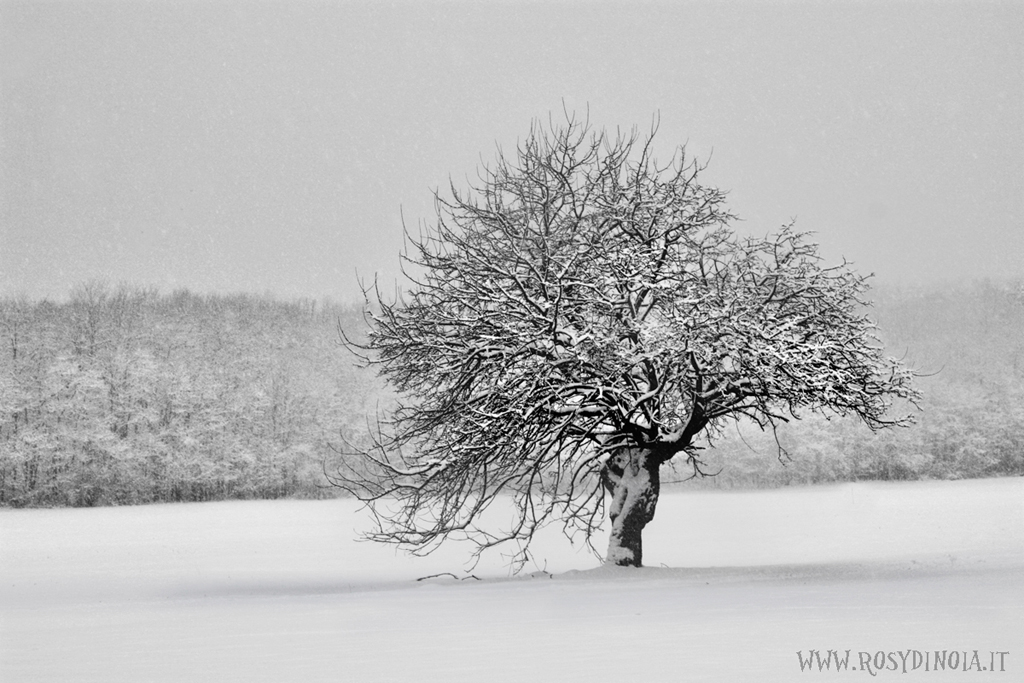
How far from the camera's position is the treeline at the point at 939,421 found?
8519cm

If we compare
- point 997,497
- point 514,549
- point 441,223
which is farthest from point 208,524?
point 997,497

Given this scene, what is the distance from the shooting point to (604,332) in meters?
19.9

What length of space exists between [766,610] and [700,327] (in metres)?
4.93

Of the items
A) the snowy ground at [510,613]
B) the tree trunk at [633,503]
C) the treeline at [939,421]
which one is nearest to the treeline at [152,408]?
the treeline at [939,421]

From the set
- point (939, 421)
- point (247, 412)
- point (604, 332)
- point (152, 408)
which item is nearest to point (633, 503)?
point (604, 332)

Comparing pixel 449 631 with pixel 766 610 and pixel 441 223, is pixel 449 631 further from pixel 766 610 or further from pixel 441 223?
pixel 441 223

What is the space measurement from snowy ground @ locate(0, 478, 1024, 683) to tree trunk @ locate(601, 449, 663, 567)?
0.59 meters

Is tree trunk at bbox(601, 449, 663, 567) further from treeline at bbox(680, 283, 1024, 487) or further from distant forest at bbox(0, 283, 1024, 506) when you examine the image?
treeline at bbox(680, 283, 1024, 487)

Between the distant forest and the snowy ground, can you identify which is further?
the distant forest

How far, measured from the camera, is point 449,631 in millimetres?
15133

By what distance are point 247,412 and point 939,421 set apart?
5080cm

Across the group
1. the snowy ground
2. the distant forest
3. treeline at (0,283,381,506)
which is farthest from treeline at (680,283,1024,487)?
the snowy ground

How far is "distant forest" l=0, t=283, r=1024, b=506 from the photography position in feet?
243

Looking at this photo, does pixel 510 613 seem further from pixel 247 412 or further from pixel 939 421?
A: pixel 939 421
